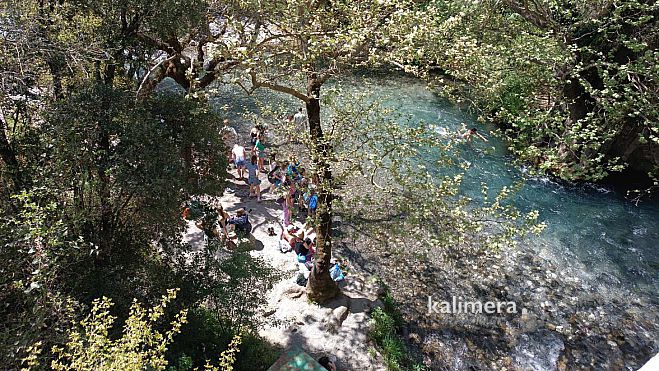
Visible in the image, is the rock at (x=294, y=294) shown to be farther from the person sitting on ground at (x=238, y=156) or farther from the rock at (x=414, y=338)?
the person sitting on ground at (x=238, y=156)

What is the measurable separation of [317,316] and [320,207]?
9.08ft

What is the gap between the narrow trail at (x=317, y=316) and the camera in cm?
877

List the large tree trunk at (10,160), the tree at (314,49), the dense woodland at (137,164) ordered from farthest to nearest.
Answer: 1. the tree at (314,49)
2. the large tree trunk at (10,160)
3. the dense woodland at (137,164)

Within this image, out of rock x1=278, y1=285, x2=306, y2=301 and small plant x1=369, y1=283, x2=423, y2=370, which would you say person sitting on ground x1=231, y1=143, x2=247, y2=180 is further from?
small plant x1=369, y1=283, x2=423, y2=370

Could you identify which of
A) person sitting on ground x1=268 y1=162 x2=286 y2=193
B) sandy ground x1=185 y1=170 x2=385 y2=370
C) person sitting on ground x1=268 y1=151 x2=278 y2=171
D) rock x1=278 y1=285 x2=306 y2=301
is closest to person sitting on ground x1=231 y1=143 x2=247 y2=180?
person sitting on ground x1=268 y1=151 x2=278 y2=171

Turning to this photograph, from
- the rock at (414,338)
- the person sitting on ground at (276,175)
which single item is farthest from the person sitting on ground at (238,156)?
the rock at (414,338)

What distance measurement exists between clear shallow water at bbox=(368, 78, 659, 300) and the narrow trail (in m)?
4.96

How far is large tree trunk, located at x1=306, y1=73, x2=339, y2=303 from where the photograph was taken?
802cm

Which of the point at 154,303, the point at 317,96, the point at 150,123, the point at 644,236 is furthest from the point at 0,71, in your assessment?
the point at 644,236

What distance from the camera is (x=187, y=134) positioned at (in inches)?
281

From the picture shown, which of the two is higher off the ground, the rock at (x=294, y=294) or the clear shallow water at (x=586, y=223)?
the clear shallow water at (x=586, y=223)

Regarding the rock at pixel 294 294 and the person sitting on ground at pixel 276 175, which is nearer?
the rock at pixel 294 294

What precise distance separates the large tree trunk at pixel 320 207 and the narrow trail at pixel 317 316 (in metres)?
0.32

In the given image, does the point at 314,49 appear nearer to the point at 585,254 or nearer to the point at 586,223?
the point at 585,254
